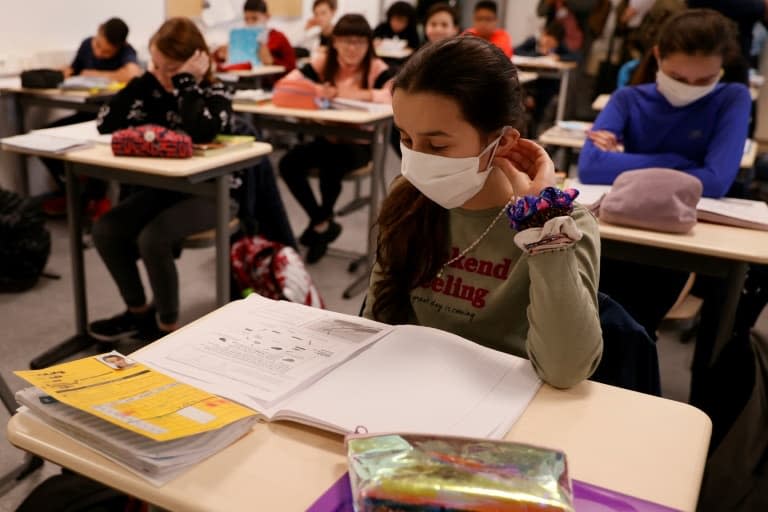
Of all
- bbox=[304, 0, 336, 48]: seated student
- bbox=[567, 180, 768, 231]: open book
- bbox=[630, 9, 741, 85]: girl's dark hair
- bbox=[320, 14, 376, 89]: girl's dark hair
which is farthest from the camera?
bbox=[304, 0, 336, 48]: seated student

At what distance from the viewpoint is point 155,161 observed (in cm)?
216

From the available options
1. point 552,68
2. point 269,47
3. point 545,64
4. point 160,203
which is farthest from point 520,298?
point 552,68

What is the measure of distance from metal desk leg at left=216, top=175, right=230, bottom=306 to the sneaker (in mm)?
310

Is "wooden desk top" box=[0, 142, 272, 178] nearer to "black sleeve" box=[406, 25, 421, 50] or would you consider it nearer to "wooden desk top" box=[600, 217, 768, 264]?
"wooden desk top" box=[600, 217, 768, 264]

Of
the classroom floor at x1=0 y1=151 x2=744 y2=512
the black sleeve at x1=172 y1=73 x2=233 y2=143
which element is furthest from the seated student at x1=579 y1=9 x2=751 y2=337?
the black sleeve at x1=172 y1=73 x2=233 y2=143

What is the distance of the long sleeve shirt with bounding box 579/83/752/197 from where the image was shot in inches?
83.0

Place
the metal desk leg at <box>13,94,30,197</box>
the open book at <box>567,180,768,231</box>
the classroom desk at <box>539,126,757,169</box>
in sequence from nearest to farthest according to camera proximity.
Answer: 1. the open book at <box>567,180,768,231</box>
2. the classroom desk at <box>539,126,757,169</box>
3. the metal desk leg at <box>13,94,30,197</box>

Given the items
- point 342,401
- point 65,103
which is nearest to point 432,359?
point 342,401

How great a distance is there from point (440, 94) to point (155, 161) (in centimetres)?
134

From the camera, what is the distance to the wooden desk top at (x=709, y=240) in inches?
63.6

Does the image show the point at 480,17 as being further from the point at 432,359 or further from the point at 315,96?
the point at 432,359

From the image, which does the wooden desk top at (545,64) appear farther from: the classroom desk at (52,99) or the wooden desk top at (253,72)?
the classroom desk at (52,99)

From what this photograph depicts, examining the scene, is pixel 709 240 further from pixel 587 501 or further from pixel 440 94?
pixel 587 501

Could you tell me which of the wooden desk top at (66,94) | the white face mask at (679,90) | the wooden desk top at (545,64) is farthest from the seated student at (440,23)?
the white face mask at (679,90)
